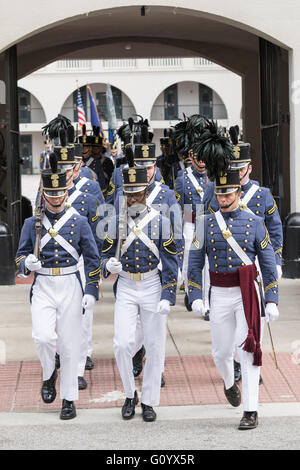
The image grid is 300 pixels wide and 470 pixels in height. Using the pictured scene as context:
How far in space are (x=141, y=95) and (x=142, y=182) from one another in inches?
1902

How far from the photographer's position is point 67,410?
7.00m

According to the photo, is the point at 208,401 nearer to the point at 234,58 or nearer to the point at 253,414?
the point at 253,414

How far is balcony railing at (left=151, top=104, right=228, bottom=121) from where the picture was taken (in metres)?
55.0

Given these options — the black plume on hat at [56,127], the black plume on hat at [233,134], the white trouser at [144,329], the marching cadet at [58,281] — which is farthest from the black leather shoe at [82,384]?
the black plume on hat at [56,127]

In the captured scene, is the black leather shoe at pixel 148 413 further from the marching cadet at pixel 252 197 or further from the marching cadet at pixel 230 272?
the marching cadet at pixel 252 197

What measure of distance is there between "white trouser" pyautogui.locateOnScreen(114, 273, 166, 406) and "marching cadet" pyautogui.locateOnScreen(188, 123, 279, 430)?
12.4 inches

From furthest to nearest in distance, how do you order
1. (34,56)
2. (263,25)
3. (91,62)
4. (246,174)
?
(91,62)
(34,56)
(263,25)
(246,174)

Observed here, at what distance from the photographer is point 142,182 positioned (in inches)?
282

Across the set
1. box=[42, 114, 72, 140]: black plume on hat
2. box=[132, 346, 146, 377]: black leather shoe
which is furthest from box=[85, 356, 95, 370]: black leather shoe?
box=[42, 114, 72, 140]: black plume on hat

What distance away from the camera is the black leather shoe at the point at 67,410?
275 inches

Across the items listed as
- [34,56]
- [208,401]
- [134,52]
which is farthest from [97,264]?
[134,52]

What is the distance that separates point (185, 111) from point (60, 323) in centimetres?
4931

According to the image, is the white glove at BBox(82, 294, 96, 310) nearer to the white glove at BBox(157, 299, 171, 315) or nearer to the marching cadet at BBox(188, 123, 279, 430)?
the white glove at BBox(157, 299, 171, 315)

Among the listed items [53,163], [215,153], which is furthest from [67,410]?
[215,153]
